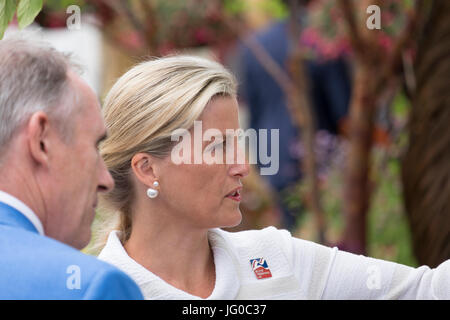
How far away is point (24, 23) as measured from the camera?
1992 mm

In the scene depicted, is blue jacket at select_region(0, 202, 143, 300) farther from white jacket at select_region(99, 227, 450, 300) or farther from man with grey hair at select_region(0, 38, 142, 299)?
white jacket at select_region(99, 227, 450, 300)

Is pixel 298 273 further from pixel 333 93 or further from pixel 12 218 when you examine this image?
pixel 333 93

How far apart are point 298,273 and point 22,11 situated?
0.98m

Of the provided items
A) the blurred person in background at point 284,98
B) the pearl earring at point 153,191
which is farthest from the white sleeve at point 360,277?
the blurred person in background at point 284,98

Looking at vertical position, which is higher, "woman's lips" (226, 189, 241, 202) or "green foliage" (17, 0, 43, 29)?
"green foliage" (17, 0, 43, 29)

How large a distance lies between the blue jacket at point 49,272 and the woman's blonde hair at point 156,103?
62 centimetres

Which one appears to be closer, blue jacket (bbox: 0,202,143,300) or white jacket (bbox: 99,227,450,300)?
blue jacket (bbox: 0,202,143,300)

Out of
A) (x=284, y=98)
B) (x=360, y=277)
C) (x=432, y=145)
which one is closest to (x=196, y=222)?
(x=360, y=277)

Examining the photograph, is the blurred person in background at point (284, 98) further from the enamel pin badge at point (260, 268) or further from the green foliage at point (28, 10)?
the green foliage at point (28, 10)

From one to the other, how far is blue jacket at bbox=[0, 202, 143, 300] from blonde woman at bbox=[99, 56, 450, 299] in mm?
Result: 564

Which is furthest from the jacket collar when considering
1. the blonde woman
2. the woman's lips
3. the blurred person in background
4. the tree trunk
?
the blurred person in background

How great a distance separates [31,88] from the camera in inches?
62.0

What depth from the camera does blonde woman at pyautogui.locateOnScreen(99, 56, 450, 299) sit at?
2107 millimetres

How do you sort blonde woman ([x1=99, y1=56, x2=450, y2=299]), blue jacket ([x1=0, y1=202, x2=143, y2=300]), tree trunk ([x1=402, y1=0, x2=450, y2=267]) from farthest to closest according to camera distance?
tree trunk ([x1=402, y1=0, x2=450, y2=267]) → blonde woman ([x1=99, y1=56, x2=450, y2=299]) → blue jacket ([x1=0, y1=202, x2=143, y2=300])
